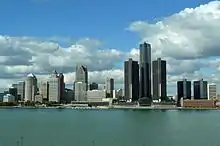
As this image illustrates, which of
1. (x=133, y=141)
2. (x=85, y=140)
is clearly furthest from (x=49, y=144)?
(x=133, y=141)

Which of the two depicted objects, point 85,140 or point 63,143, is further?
point 85,140

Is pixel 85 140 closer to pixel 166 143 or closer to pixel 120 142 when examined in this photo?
pixel 120 142

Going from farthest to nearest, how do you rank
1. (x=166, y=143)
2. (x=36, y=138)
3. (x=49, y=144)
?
1. (x=36, y=138)
2. (x=166, y=143)
3. (x=49, y=144)

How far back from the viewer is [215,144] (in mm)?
63969

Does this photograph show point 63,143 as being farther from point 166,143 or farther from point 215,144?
point 215,144

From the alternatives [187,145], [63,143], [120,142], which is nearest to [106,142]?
[120,142]

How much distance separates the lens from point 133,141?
68.2m

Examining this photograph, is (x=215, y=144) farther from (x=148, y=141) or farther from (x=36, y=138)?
(x=36, y=138)

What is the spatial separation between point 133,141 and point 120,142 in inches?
125

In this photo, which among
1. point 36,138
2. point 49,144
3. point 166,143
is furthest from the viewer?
point 36,138

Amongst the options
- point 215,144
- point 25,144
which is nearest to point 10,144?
point 25,144

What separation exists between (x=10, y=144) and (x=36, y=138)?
365 inches

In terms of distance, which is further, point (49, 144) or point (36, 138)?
point (36, 138)

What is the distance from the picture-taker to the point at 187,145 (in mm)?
63156
